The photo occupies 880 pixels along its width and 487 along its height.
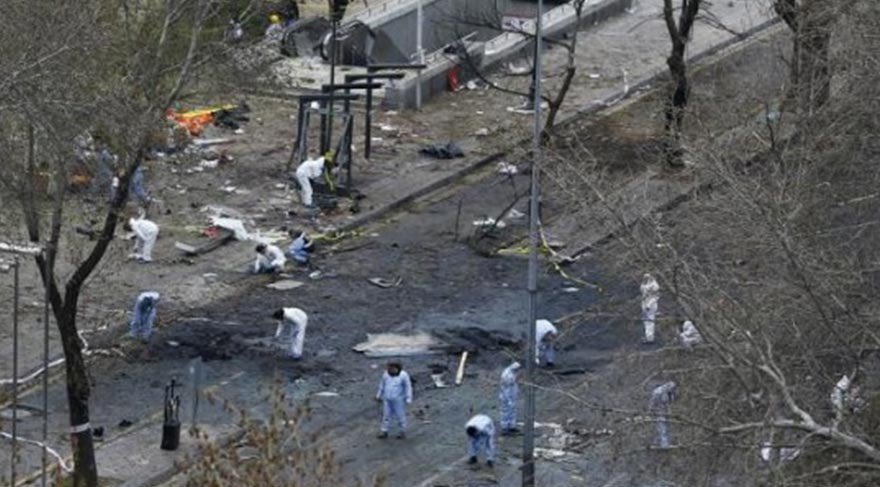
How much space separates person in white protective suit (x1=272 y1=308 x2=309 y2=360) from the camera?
28.7 meters

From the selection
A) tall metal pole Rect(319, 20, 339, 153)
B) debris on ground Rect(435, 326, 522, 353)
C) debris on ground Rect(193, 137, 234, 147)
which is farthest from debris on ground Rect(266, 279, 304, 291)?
debris on ground Rect(193, 137, 234, 147)

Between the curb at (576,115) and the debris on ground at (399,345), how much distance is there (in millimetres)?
4609

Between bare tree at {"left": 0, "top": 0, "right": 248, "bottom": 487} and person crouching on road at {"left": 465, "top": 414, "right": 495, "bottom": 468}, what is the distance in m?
4.07

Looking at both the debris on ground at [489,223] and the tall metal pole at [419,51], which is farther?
the tall metal pole at [419,51]

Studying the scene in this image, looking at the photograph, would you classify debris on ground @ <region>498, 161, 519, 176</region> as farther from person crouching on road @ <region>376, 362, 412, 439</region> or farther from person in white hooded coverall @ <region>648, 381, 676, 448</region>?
person in white hooded coverall @ <region>648, 381, 676, 448</region>

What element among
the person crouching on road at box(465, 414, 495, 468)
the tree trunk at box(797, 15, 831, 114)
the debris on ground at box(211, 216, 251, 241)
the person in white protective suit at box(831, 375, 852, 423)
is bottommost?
the person crouching on road at box(465, 414, 495, 468)

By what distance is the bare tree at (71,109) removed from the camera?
20734 mm

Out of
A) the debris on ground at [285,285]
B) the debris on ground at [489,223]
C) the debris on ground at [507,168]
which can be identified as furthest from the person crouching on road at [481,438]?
the debris on ground at [507,168]

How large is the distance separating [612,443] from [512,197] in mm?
17462

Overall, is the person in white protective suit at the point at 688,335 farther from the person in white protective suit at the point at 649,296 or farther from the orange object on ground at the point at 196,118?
the orange object on ground at the point at 196,118

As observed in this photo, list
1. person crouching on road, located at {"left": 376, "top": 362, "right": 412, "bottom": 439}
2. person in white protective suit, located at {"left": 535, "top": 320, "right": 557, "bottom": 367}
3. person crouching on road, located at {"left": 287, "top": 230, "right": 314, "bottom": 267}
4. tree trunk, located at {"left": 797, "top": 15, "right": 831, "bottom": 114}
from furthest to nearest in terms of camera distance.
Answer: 1. person crouching on road, located at {"left": 287, "top": 230, "right": 314, "bottom": 267}
2. person in white protective suit, located at {"left": 535, "top": 320, "right": 557, "bottom": 367}
3. person crouching on road, located at {"left": 376, "top": 362, "right": 412, "bottom": 439}
4. tree trunk, located at {"left": 797, "top": 15, "right": 831, "bottom": 114}

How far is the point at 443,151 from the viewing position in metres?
38.2

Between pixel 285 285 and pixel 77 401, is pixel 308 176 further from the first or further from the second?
pixel 77 401

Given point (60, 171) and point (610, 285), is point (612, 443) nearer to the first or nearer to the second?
point (60, 171)
